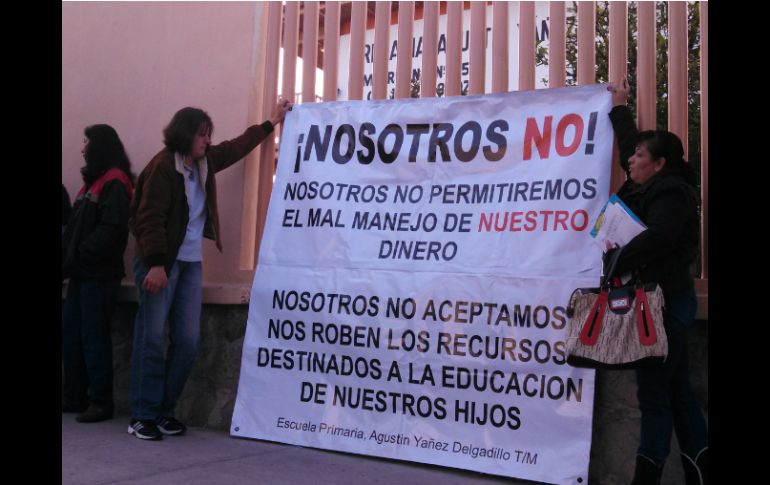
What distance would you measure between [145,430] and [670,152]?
327cm

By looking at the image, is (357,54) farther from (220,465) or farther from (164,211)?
(220,465)

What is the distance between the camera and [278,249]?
5.02 metres

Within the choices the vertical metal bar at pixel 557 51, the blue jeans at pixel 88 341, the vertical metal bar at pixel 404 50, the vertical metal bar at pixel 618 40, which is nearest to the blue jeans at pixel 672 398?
the vertical metal bar at pixel 618 40

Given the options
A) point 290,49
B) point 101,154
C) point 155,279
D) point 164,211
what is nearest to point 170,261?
point 155,279

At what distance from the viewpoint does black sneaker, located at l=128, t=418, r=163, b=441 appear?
15.3 ft

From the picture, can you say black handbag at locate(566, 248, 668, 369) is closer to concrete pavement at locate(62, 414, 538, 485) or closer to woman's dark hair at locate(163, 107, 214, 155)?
concrete pavement at locate(62, 414, 538, 485)

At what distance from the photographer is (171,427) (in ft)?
15.8

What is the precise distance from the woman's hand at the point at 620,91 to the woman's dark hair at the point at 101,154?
329 centimetres

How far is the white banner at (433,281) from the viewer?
4.12 m

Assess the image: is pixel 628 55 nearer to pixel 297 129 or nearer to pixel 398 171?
pixel 398 171

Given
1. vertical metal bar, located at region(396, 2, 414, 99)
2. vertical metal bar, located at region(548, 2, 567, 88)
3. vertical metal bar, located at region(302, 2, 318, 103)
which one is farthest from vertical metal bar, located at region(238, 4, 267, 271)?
vertical metal bar, located at region(548, 2, 567, 88)

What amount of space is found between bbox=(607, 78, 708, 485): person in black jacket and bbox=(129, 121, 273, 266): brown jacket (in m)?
2.60

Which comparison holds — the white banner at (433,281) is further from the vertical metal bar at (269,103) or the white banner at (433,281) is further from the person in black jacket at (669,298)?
the person in black jacket at (669,298)
